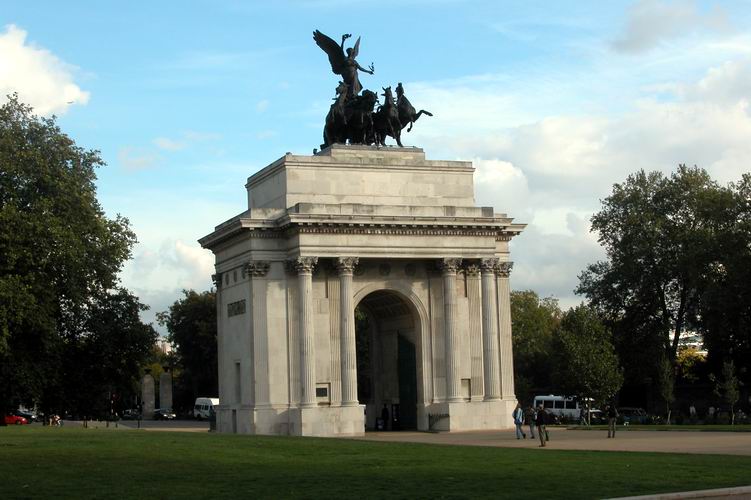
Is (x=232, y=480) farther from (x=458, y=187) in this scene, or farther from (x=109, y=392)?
(x=109, y=392)

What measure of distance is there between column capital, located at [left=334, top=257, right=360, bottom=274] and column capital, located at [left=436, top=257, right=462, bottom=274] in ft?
14.5

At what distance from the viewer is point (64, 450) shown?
35562mm

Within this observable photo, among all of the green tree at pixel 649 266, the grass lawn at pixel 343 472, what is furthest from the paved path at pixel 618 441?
the green tree at pixel 649 266

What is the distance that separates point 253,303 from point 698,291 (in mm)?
37478

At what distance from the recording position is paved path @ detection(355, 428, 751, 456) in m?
37.9

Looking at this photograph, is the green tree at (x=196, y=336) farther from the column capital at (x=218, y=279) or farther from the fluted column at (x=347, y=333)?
the fluted column at (x=347, y=333)

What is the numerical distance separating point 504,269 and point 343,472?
36414mm

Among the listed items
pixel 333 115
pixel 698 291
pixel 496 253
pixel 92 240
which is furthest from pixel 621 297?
pixel 92 240

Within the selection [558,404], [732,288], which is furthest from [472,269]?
[558,404]

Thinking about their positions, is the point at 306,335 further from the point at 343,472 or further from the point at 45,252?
the point at 343,472

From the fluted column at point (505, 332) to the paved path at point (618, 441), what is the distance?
5.81 metres

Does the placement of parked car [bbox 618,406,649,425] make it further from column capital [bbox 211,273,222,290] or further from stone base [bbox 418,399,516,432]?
column capital [bbox 211,273,222,290]

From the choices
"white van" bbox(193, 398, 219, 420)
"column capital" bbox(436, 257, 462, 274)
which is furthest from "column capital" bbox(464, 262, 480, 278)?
"white van" bbox(193, 398, 219, 420)

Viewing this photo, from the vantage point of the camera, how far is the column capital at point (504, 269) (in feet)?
206
